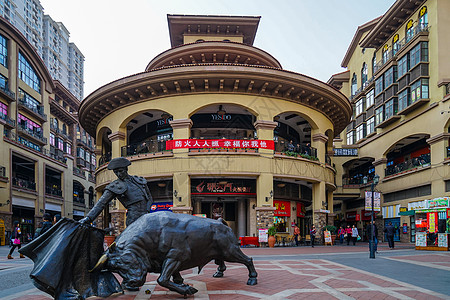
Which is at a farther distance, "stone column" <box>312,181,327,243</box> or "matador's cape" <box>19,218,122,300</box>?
"stone column" <box>312,181,327,243</box>

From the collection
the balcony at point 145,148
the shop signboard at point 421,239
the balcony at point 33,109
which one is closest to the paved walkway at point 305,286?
the shop signboard at point 421,239

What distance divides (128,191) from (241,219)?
20.6 meters

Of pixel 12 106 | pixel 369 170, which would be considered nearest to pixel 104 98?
pixel 12 106

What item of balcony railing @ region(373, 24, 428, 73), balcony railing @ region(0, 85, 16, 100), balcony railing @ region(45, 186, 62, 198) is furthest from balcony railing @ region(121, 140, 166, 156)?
balcony railing @ region(45, 186, 62, 198)

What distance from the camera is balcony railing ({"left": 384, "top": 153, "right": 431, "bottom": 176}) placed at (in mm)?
31938

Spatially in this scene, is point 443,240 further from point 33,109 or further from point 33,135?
point 33,109

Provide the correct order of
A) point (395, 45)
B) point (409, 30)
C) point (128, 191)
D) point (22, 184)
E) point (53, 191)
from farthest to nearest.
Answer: point (53, 191) → point (22, 184) → point (395, 45) → point (409, 30) → point (128, 191)

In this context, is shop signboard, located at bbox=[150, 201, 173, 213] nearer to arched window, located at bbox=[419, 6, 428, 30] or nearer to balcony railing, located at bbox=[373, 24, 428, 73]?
balcony railing, located at bbox=[373, 24, 428, 73]

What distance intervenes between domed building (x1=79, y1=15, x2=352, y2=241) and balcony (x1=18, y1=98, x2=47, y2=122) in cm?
1505

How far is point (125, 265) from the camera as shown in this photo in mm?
6332

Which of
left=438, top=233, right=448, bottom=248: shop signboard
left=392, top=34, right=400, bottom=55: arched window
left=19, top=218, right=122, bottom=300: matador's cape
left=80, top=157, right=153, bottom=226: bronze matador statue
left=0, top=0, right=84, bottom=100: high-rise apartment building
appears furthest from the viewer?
left=0, top=0, right=84, bottom=100: high-rise apartment building

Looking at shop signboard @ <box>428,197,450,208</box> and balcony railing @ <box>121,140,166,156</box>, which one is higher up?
balcony railing @ <box>121,140,166,156</box>

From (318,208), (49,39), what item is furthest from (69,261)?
(49,39)

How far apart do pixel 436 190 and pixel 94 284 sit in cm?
2957
